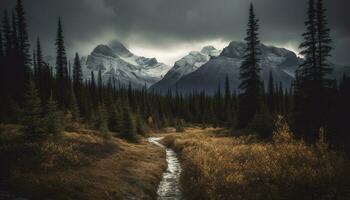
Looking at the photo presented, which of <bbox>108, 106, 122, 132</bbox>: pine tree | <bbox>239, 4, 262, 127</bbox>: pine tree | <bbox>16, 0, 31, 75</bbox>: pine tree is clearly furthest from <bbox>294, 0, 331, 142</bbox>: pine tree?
<bbox>16, 0, 31, 75</bbox>: pine tree

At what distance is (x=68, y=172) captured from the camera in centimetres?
1775

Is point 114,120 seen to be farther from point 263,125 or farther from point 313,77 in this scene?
point 313,77

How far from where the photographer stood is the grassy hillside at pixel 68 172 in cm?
1413

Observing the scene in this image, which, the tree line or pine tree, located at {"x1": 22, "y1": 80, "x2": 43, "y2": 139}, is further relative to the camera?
the tree line

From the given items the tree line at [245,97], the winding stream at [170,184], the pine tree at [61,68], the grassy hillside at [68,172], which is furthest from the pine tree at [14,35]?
the winding stream at [170,184]

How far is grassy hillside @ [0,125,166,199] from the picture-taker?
556 inches

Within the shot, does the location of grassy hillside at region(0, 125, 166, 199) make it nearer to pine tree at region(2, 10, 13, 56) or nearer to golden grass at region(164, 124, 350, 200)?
golden grass at region(164, 124, 350, 200)

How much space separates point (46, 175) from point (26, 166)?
2.09m

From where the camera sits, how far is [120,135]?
42.7 meters

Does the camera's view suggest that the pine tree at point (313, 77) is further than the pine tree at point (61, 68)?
No

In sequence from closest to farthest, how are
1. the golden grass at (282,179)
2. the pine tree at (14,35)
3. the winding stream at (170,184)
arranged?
the golden grass at (282,179)
the winding stream at (170,184)
the pine tree at (14,35)

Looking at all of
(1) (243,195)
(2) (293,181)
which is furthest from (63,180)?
(2) (293,181)

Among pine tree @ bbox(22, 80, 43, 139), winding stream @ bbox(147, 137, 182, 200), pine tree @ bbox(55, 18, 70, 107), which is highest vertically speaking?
pine tree @ bbox(55, 18, 70, 107)

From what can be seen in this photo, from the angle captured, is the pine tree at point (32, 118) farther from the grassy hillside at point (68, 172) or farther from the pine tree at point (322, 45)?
the pine tree at point (322, 45)
